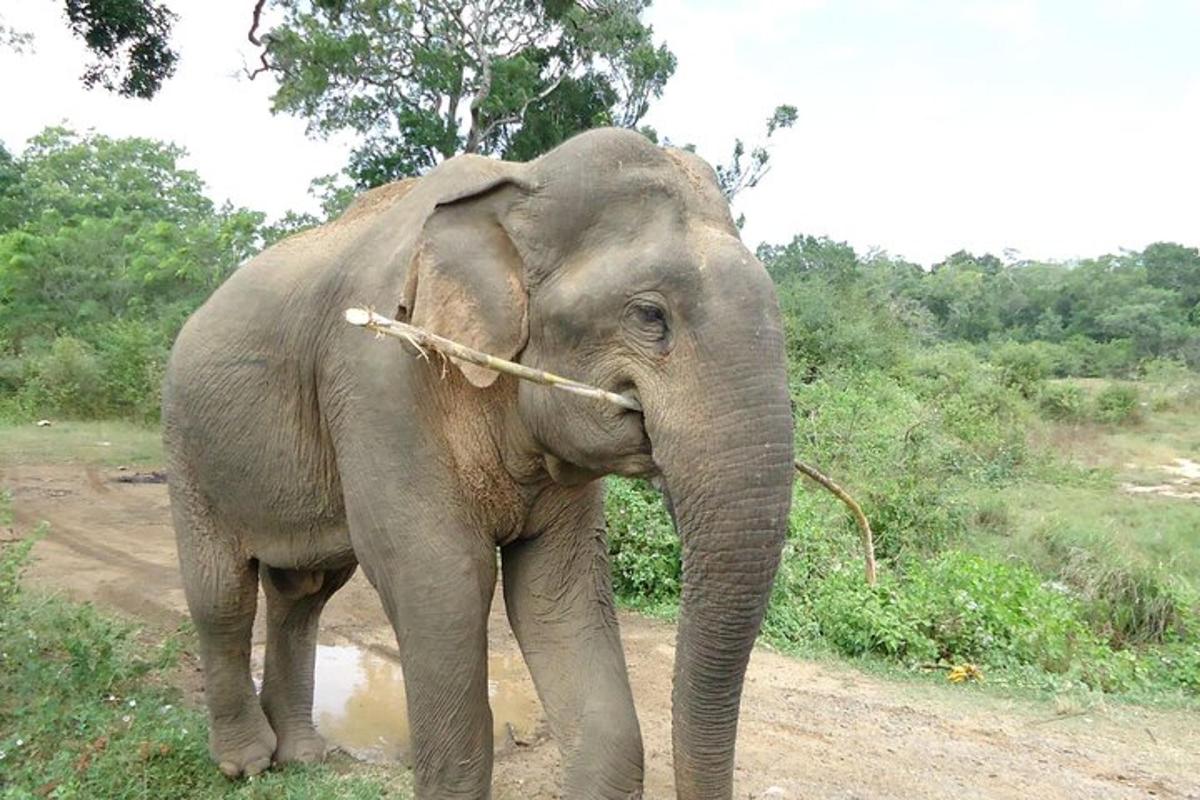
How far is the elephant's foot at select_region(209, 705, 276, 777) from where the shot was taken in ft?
14.2

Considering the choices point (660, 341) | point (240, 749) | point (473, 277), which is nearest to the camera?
point (660, 341)

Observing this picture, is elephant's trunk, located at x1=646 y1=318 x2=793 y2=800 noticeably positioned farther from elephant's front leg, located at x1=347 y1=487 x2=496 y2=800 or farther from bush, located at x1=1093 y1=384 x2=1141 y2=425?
bush, located at x1=1093 y1=384 x2=1141 y2=425

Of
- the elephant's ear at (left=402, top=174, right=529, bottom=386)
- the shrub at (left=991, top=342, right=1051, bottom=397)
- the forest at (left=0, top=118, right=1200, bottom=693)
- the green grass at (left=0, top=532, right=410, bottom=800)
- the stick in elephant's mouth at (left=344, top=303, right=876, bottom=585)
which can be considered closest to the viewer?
the stick in elephant's mouth at (left=344, top=303, right=876, bottom=585)

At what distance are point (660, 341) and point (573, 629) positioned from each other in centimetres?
133

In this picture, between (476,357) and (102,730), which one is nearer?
(476,357)

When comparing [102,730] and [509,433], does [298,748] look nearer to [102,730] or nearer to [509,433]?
[102,730]

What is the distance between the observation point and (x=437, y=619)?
302 centimetres

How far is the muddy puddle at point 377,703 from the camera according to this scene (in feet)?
16.8

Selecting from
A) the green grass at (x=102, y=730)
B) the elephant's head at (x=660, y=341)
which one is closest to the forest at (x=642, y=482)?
the green grass at (x=102, y=730)

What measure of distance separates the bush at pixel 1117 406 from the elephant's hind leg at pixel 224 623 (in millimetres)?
27446

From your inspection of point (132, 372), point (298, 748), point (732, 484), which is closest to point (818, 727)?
point (298, 748)

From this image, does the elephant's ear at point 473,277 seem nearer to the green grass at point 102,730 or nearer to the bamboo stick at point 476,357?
the bamboo stick at point 476,357

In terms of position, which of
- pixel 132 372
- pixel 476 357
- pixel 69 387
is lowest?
pixel 476 357

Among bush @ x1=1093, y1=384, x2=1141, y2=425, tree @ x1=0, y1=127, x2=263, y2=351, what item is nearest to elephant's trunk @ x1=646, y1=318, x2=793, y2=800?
tree @ x1=0, y1=127, x2=263, y2=351
